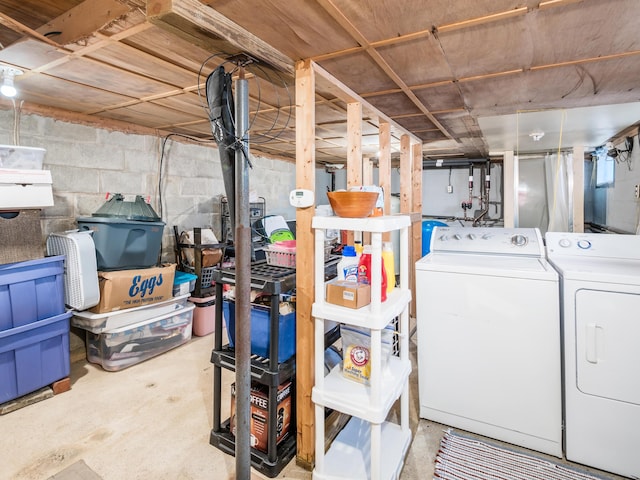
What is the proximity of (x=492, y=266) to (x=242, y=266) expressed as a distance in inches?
55.5

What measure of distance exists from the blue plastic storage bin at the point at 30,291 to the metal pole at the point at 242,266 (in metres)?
1.82

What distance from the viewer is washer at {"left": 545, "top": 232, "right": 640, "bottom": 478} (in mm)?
1659

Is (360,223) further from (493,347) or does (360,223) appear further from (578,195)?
(578,195)

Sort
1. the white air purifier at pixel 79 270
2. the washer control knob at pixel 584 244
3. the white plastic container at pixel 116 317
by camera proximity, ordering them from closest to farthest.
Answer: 1. the washer control knob at pixel 584 244
2. the white air purifier at pixel 79 270
3. the white plastic container at pixel 116 317

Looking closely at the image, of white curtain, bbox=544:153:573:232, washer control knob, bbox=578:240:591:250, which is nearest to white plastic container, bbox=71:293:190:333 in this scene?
washer control knob, bbox=578:240:591:250

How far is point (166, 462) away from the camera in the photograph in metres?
1.82

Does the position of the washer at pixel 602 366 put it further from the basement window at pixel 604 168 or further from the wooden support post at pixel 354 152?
the basement window at pixel 604 168

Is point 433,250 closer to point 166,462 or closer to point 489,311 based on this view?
point 489,311

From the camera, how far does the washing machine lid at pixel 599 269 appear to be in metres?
1.66

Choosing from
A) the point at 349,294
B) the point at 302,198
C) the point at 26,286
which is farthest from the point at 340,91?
the point at 26,286

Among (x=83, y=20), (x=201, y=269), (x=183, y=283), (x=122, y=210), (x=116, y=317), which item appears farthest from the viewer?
(x=201, y=269)

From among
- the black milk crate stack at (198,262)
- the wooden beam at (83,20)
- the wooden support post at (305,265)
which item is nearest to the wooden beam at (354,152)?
the wooden support post at (305,265)

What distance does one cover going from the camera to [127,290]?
110 inches

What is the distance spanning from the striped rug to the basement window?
3.51 meters
